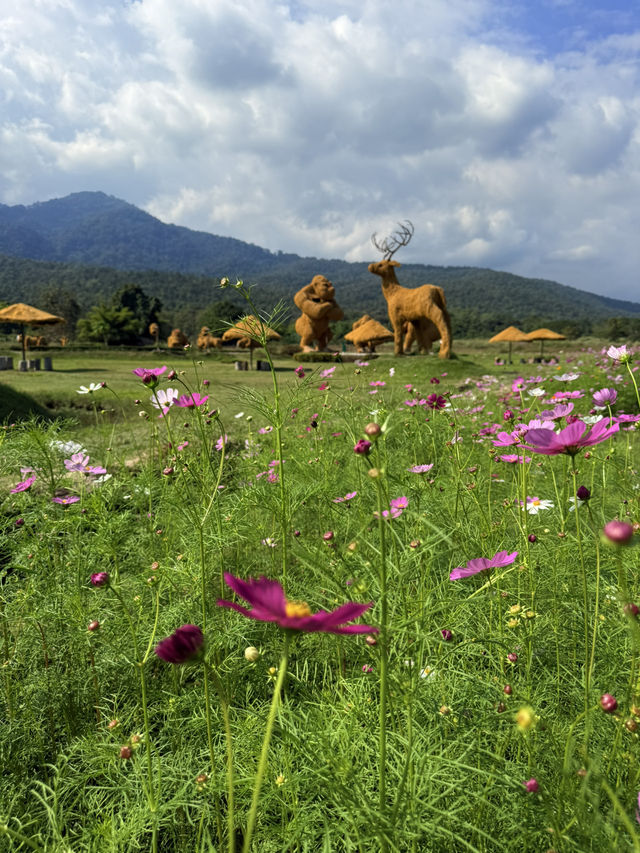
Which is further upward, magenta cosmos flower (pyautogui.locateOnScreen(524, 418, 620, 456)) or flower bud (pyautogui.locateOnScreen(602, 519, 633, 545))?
magenta cosmos flower (pyautogui.locateOnScreen(524, 418, 620, 456))

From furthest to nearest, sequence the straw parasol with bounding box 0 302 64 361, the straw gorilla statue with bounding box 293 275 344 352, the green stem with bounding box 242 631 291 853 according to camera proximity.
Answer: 1. the straw gorilla statue with bounding box 293 275 344 352
2. the straw parasol with bounding box 0 302 64 361
3. the green stem with bounding box 242 631 291 853

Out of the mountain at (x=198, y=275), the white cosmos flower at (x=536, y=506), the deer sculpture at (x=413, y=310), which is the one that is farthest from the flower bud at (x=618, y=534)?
the deer sculpture at (x=413, y=310)

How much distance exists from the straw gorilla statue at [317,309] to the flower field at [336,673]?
14.1 m

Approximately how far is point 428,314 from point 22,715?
11.4 meters

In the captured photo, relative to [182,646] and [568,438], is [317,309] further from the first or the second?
[182,646]

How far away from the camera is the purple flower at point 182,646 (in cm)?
46

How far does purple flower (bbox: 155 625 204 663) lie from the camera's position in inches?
18.0

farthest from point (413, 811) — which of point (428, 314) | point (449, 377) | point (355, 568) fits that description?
point (428, 314)

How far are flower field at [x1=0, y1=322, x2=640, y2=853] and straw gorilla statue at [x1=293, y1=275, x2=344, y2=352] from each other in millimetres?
14148

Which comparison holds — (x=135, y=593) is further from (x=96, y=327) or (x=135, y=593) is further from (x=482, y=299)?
(x=482, y=299)

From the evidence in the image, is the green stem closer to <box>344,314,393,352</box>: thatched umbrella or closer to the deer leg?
the deer leg

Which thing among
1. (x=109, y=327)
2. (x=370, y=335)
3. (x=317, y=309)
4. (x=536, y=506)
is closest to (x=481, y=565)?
(x=536, y=506)

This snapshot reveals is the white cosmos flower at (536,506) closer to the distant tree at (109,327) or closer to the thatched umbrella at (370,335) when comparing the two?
the thatched umbrella at (370,335)

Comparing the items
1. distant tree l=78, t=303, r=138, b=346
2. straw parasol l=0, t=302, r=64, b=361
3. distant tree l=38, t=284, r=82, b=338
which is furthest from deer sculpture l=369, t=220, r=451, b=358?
distant tree l=38, t=284, r=82, b=338
